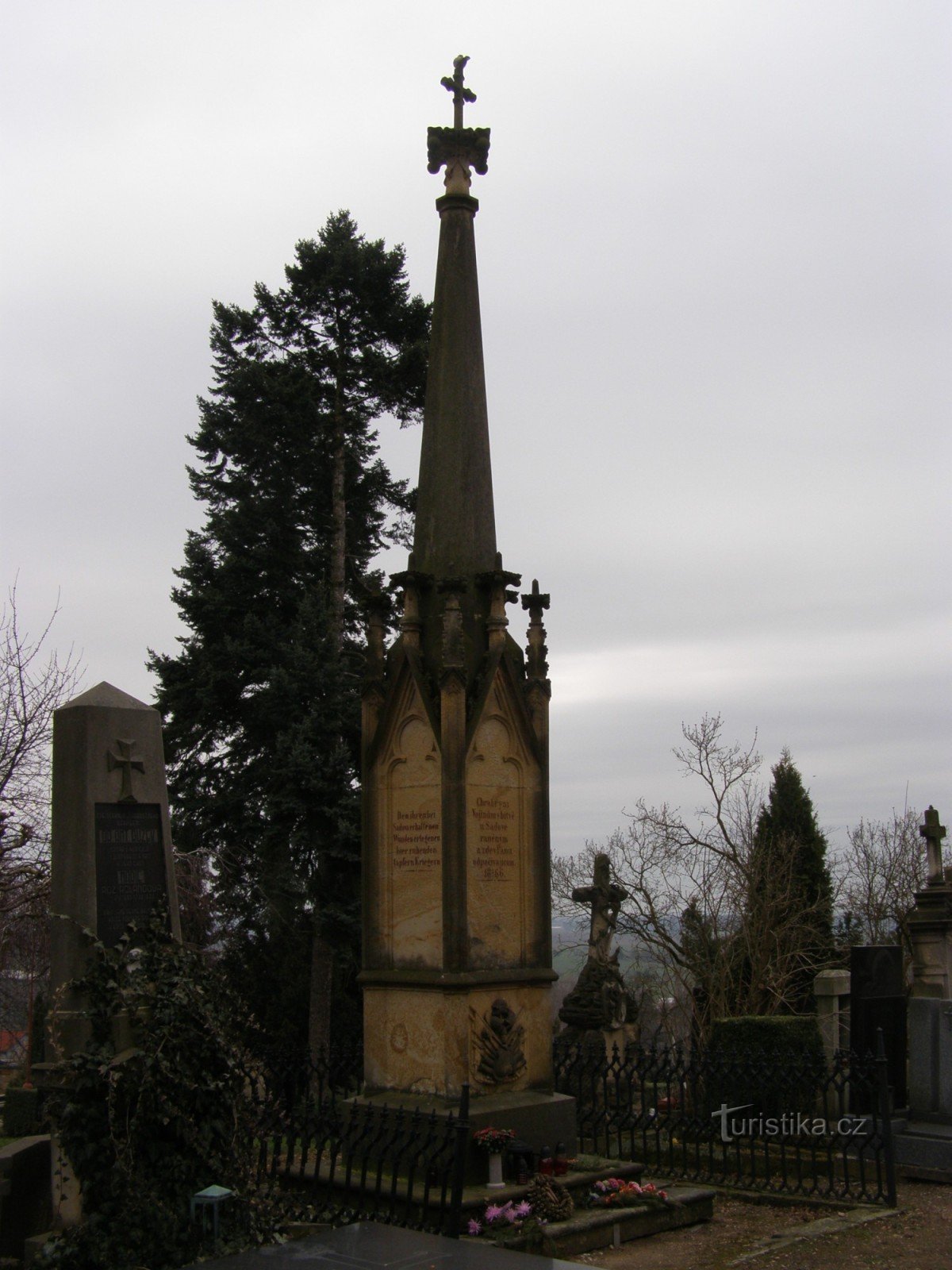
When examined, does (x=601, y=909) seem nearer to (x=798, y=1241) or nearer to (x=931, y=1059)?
(x=931, y=1059)

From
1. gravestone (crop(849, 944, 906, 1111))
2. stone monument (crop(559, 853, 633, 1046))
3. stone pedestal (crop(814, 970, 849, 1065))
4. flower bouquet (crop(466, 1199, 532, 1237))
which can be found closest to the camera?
flower bouquet (crop(466, 1199, 532, 1237))

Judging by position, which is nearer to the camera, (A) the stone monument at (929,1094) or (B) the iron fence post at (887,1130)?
(B) the iron fence post at (887,1130)

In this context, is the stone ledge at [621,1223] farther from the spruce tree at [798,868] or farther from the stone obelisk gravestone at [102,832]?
the spruce tree at [798,868]

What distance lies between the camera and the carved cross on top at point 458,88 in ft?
37.0

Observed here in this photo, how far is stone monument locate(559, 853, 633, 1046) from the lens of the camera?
15078 millimetres

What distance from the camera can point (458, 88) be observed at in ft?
37.0

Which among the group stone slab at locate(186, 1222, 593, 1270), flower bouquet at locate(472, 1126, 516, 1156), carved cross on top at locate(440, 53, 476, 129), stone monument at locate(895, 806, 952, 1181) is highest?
carved cross on top at locate(440, 53, 476, 129)

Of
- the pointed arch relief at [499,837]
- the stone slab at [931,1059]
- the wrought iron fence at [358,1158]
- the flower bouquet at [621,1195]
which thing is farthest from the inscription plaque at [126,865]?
the stone slab at [931,1059]

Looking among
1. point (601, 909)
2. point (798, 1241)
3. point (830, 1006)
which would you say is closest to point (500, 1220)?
point (798, 1241)

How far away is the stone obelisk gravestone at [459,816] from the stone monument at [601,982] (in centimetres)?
534

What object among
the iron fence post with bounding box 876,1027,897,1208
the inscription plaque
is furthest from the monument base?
the iron fence post with bounding box 876,1027,897,1208

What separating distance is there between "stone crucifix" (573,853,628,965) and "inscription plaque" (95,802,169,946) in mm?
8399

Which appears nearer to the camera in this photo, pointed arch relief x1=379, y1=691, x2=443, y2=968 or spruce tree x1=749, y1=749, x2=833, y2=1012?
pointed arch relief x1=379, y1=691, x2=443, y2=968

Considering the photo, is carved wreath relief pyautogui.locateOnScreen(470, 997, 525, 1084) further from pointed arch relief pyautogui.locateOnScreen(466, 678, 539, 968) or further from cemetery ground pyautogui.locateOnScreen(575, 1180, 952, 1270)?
cemetery ground pyautogui.locateOnScreen(575, 1180, 952, 1270)
